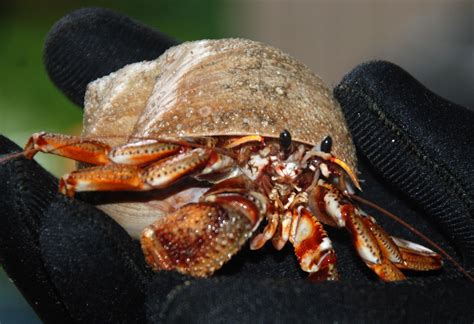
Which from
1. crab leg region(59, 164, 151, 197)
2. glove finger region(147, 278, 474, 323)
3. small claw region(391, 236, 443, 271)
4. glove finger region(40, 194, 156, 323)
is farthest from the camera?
small claw region(391, 236, 443, 271)

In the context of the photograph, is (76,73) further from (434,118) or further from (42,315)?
(434,118)

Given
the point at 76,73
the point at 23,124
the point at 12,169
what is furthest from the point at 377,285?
the point at 23,124

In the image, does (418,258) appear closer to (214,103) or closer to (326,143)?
(326,143)

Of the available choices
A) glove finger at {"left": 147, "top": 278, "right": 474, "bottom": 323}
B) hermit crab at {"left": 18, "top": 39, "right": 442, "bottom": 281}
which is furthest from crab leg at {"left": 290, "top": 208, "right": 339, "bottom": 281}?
glove finger at {"left": 147, "top": 278, "right": 474, "bottom": 323}

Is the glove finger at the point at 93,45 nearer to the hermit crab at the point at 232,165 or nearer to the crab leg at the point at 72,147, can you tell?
the hermit crab at the point at 232,165

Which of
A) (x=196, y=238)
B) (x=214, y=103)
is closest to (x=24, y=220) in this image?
(x=196, y=238)

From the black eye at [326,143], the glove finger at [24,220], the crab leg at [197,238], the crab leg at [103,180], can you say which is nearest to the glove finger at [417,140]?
the black eye at [326,143]

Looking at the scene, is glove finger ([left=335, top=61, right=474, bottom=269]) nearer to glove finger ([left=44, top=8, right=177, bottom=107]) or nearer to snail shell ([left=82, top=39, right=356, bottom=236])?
snail shell ([left=82, top=39, right=356, bottom=236])
